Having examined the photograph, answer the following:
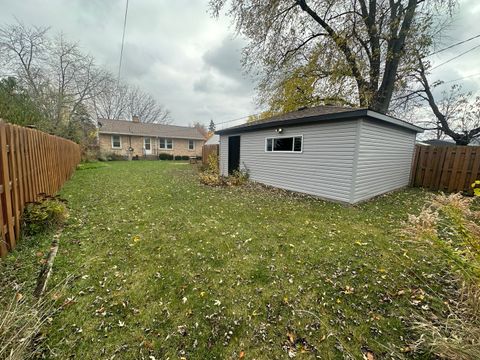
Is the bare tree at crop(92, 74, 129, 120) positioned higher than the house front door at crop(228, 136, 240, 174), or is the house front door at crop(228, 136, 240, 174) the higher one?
the bare tree at crop(92, 74, 129, 120)

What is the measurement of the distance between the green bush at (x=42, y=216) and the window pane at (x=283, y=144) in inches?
271

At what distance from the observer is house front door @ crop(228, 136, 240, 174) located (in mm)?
10938

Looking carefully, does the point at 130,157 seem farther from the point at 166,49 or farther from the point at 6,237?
the point at 6,237

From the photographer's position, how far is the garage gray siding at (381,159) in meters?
6.17

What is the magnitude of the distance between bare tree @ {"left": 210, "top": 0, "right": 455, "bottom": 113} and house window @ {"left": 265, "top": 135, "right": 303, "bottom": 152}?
18.4 ft

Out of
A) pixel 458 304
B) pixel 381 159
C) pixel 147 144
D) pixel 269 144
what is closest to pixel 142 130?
pixel 147 144

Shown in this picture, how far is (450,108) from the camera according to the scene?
15.9 meters

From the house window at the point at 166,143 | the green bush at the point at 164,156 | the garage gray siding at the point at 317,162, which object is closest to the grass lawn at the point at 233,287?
the garage gray siding at the point at 317,162

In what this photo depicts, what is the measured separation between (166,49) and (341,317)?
506 inches

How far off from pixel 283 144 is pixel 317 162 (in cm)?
173

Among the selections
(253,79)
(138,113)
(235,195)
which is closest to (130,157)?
(138,113)

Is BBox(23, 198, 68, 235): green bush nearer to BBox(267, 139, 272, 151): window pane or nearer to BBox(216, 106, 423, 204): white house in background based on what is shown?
BBox(216, 106, 423, 204): white house in background

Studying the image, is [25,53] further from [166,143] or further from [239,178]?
[239,178]

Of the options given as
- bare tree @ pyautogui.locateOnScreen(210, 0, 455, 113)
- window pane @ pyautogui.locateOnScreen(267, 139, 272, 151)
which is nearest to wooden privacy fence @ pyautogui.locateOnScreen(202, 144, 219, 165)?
bare tree @ pyautogui.locateOnScreen(210, 0, 455, 113)
